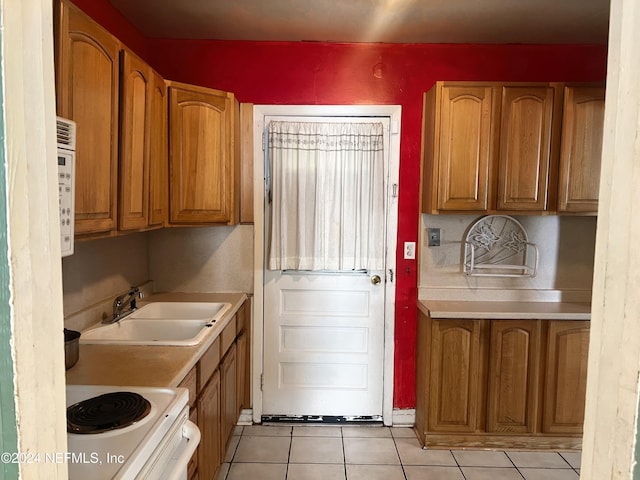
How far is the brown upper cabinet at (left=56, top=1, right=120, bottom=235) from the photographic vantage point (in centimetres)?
143

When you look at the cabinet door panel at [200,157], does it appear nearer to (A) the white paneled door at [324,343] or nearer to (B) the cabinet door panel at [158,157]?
(B) the cabinet door panel at [158,157]

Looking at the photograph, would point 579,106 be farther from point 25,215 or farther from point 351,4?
point 25,215

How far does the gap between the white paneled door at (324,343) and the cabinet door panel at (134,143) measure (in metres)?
1.18

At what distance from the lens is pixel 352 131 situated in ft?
9.59

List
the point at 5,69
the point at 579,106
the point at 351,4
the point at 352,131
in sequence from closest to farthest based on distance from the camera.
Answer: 1. the point at 5,69
2. the point at 351,4
3. the point at 579,106
4. the point at 352,131

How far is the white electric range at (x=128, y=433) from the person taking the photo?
1.03m

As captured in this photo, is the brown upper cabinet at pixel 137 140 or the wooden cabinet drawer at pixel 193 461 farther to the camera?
the wooden cabinet drawer at pixel 193 461

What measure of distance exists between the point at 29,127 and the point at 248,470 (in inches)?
97.6

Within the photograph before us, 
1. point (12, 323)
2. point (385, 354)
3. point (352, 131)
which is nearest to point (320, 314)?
point (385, 354)

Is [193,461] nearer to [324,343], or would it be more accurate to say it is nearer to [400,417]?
[324,343]

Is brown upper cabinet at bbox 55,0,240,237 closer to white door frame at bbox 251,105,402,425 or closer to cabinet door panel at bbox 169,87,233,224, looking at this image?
cabinet door panel at bbox 169,87,233,224

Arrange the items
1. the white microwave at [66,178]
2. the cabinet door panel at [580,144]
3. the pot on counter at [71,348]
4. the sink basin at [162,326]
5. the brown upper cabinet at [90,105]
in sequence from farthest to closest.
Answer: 1. the cabinet door panel at [580,144]
2. the sink basin at [162,326]
3. the pot on counter at [71,348]
4. the brown upper cabinet at [90,105]
5. the white microwave at [66,178]

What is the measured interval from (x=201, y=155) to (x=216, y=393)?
→ 52.7 inches

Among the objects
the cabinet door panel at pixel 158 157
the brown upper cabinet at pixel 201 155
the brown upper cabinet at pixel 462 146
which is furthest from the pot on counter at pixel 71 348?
the brown upper cabinet at pixel 462 146
